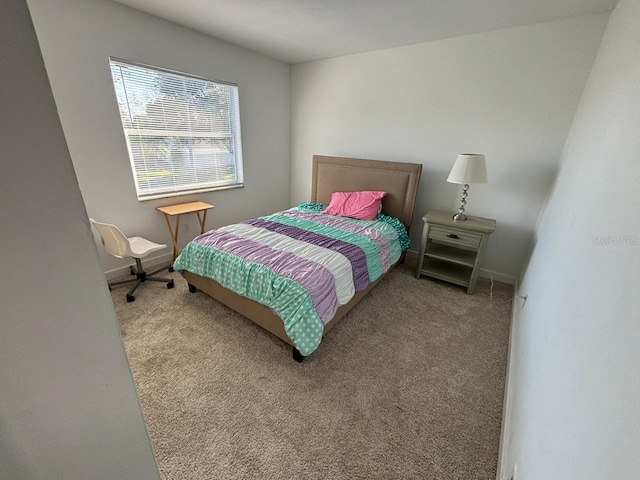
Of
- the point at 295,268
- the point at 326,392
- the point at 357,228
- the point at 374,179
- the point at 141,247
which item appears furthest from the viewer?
the point at 374,179

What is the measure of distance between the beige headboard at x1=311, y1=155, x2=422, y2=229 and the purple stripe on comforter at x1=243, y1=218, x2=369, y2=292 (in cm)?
112

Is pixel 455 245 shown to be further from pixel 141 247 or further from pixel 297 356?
pixel 141 247

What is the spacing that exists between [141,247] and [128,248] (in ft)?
0.90

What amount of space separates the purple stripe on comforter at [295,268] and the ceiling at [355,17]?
1.96 meters

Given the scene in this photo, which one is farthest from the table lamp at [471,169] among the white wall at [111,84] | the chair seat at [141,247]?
the chair seat at [141,247]

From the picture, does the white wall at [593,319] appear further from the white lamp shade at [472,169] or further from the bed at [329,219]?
the bed at [329,219]

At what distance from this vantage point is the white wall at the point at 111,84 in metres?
2.12

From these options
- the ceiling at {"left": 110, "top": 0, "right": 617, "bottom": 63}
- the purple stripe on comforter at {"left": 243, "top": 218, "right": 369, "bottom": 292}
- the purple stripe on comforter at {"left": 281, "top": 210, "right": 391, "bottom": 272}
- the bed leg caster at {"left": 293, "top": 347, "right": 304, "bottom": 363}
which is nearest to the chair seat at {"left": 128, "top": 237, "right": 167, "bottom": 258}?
the purple stripe on comforter at {"left": 243, "top": 218, "right": 369, "bottom": 292}

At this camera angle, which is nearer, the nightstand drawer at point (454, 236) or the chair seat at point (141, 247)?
the chair seat at point (141, 247)

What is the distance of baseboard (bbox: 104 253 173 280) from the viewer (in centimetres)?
271

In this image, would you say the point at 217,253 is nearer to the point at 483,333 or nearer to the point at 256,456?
the point at 256,456

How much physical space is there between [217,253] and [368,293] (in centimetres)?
148

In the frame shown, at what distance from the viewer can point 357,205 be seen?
3.15 metres

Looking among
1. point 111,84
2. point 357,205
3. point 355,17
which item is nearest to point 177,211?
point 111,84
